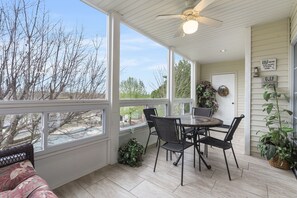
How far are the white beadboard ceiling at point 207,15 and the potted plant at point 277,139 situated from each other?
48.2 inches

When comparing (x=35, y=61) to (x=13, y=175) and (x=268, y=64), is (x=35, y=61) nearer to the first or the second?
(x=13, y=175)

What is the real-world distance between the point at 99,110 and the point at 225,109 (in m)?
4.92

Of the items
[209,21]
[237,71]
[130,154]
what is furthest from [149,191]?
[237,71]

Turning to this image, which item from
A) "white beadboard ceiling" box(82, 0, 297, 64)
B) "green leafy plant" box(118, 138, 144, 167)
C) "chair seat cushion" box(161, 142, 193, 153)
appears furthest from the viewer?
"green leafy plant" box(118, 138, 144, 167)

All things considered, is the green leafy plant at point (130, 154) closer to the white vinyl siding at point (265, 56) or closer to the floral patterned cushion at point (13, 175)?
the floral patterned cushion at point (13, 175)

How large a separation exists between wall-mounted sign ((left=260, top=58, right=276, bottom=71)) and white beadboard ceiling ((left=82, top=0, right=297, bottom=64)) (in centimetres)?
70

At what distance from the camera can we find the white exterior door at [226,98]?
5.68 m

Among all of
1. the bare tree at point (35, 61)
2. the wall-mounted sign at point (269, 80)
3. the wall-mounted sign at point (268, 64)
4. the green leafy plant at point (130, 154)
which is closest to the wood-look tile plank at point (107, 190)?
the green leafy plant at point (130, 154)

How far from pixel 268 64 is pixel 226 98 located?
3.09 metres

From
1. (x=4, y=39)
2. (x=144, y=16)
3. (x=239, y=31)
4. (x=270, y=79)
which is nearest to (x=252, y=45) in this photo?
(x=239, y=31)

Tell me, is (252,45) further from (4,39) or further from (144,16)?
(4,39)

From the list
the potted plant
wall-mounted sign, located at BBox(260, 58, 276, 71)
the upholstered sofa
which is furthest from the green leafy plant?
wall-mounted sign, located at BBox(260, 58, 276, 71)

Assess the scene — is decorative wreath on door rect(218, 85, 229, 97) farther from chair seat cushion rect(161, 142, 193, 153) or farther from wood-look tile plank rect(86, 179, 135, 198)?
wood-look tile plank rect(86, 179, 135, 198)

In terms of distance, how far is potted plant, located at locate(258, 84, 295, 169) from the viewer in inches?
93.2
